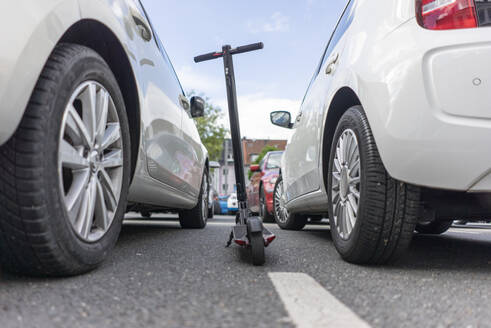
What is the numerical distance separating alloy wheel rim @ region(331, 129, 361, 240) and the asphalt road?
0.23 m

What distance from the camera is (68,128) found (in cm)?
153

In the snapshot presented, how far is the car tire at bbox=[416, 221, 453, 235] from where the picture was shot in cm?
416

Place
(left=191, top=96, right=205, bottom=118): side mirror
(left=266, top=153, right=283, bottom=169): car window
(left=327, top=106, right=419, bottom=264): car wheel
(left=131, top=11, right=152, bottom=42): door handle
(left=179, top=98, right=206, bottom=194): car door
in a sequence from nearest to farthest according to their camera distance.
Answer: (left=327, top=106, right=419, bottom=264): car wheel → (left=131, top=11, right=152, bottom=42): door handle → (left=179, top=98, right=206, bottom=194): car door → (left=191, top=96, right=205, bottom=118): side mirror → (left=266, top=153, right=283, bottom=169): car window

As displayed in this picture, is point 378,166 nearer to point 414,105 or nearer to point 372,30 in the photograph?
point 414,105

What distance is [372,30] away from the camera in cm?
203

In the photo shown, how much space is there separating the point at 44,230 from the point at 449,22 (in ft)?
5.81

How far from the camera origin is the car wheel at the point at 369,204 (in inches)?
73.1

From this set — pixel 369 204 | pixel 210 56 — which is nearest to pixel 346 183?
pixel 369 204

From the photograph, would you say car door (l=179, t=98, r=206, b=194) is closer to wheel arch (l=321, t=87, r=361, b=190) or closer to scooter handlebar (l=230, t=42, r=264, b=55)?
scooter handlebar (l=230, t=42, r=264, b=55)

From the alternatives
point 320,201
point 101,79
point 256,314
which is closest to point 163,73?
point 101,79

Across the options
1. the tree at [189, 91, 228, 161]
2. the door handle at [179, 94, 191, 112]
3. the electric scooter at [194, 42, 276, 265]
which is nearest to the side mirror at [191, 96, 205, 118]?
the door handle at [179, 94, 191, 112]

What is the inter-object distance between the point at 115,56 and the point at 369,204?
1428mm

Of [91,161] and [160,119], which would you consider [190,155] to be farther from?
[91,161]

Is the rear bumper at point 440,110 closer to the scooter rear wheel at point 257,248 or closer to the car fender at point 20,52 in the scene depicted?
the scooter rear wheel at point 257,248
